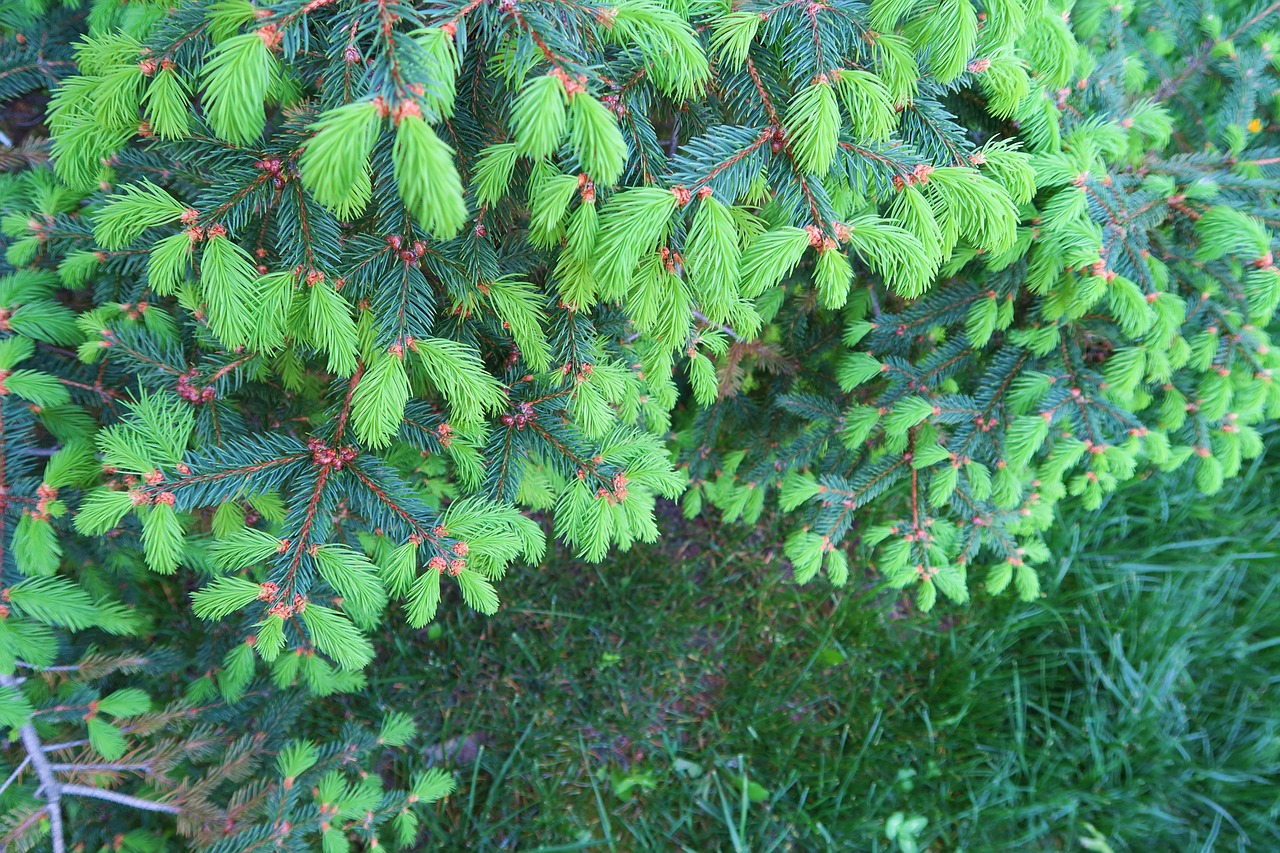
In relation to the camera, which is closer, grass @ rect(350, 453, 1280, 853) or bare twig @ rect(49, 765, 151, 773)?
bare twig @ rect(49, 765, 151, 773)

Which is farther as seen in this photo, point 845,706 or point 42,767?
point 845,706

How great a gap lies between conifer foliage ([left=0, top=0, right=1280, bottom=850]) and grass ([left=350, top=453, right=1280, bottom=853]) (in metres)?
0.54

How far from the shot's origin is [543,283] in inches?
59.7

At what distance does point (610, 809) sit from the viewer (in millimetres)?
2186

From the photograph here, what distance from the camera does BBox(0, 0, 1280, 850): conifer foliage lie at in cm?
99

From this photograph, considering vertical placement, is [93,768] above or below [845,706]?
above

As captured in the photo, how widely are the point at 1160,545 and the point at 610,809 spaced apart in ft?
7.12

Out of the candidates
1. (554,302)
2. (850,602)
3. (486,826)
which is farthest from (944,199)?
(486,826)

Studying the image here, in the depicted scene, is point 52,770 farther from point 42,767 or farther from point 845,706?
point 845,706

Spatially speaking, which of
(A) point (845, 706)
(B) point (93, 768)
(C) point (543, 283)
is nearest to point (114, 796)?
(B) point (93, 768)

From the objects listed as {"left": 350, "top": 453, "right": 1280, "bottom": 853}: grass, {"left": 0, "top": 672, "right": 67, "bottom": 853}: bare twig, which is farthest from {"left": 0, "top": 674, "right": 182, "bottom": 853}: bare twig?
{"left": 350, "top": 453, "right": 1280, "bottom": 853}: grass

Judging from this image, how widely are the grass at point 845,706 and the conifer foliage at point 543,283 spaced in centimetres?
54

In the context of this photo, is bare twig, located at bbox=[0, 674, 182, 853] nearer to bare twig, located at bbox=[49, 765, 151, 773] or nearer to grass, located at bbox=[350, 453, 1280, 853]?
bare twig, located at bbox=[49, 765, 151, 773]

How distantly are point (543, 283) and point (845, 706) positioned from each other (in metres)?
1.75
